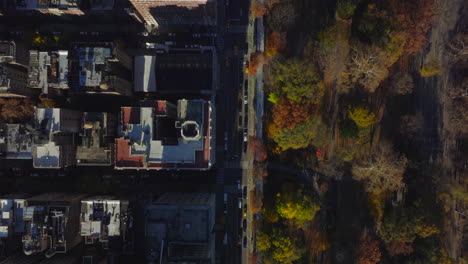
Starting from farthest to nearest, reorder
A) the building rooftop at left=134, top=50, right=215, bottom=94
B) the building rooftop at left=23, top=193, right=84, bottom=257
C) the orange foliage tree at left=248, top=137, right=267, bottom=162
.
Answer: the building rooftop at left=134, top=50, right=215, bottom=94
the orange foliage tree at left=248, top=137, right=267, bottom=162
the building rooftop at left=23, top=193, right=84, bottom=257

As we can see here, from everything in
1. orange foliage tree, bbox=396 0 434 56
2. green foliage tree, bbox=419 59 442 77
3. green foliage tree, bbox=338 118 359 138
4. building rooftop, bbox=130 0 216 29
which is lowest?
green foliage tree, bbox=338 118 359 138

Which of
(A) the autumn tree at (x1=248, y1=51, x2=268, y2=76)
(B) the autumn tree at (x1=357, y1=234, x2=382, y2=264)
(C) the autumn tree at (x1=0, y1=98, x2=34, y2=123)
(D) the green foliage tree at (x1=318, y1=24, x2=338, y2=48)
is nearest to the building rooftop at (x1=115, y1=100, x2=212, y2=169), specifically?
(A) the autumn tree at (x1=248, y1=51, x2=268, y2=76)

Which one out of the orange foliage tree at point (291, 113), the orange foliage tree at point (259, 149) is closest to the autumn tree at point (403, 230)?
the orange foliage tree at point (291, 113)

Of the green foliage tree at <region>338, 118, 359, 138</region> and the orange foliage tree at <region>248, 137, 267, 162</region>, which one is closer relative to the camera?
the green foliage tree at <region>338, 118, 359, 138</region>

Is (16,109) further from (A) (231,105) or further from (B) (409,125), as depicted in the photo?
(B) (409,125)

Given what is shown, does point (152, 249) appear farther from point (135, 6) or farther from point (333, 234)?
point (135, 6)

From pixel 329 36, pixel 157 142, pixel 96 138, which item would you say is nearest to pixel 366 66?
pixel 329 36

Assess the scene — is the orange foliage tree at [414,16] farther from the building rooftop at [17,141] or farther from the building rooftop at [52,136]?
the building rooftop at [17,141]

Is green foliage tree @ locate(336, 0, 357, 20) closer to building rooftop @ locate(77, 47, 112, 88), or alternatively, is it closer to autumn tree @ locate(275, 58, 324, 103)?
autumn tree @ locate(275, 58, 324, 103)
